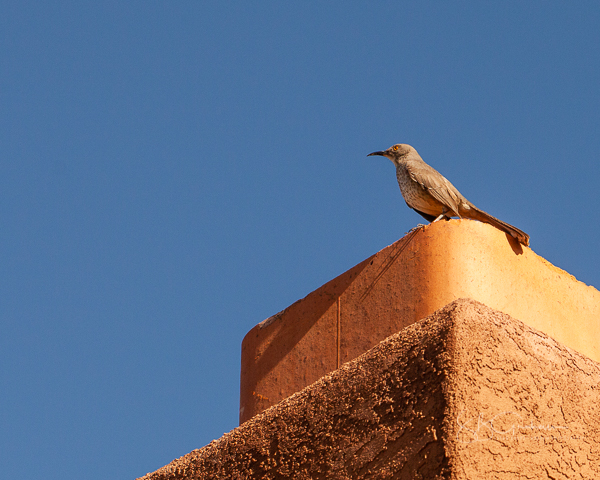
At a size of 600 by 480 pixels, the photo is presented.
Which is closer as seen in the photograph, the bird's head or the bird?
the bird

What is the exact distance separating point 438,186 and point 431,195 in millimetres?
79

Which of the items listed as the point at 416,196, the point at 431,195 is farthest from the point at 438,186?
the point at 416,196

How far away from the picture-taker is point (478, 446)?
2854 millimetres

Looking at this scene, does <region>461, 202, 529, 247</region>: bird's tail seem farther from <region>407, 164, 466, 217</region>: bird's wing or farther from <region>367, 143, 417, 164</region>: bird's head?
<region>367, 143, 417, 164</region>: bird's head

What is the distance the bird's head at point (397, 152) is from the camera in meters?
6.77

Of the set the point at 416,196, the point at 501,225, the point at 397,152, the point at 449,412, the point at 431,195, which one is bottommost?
the point at 449,412

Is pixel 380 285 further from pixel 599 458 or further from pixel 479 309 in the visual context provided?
pixel 599 458

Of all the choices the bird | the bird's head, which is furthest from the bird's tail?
the bird's head

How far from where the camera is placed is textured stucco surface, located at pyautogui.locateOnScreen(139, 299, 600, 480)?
2.93m

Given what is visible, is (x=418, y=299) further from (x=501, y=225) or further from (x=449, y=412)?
(x=501, y=225)

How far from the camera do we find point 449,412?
2908 mm

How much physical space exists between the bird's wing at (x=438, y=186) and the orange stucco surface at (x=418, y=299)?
4.37 ft

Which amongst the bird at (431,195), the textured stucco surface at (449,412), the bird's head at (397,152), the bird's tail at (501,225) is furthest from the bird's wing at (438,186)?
the textured stucco surface at (449,412)

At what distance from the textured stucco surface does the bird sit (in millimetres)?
1666
